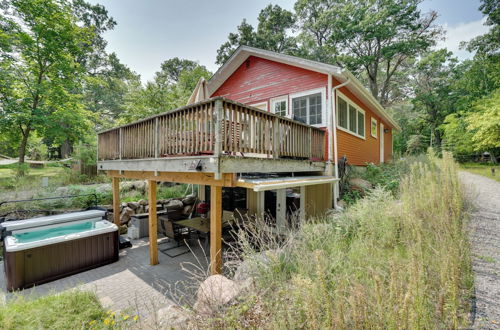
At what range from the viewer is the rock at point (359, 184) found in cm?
Answer: 743

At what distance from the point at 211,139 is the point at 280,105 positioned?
5002mm

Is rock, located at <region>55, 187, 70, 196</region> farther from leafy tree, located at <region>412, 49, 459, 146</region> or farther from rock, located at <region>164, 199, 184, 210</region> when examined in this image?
leafy tree, located at <region>412, 49, 459, 146</region>

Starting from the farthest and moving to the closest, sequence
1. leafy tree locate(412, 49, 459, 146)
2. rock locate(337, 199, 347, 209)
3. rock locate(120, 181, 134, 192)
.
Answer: leafy tree locate(412, 49, 459, 146) < rock locate(120, 181, 134, 192) < rock locate(337, 199, 347, 209)

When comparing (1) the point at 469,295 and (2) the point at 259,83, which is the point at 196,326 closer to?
(1) the point at 469,295

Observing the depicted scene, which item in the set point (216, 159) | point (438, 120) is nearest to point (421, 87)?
point (438, 120)

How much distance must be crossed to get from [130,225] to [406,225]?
853cm

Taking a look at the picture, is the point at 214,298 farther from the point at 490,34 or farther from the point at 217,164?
the point at 490,34

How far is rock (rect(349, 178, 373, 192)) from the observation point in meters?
7.43

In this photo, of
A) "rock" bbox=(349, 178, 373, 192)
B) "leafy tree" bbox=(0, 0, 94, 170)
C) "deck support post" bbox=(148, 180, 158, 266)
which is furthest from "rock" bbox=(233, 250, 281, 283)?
"leafy tree" bbox=(0, 0, 94, 170)

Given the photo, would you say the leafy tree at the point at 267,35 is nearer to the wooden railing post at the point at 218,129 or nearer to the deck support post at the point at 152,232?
the deck support post at the point at 152,232

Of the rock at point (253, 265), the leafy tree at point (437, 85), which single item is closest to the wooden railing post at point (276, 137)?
the rock at point (253, 265)

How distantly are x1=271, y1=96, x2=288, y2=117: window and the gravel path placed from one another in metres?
5.65

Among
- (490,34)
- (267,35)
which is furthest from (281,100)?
(490,34)

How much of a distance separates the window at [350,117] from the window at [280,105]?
1.77 m
